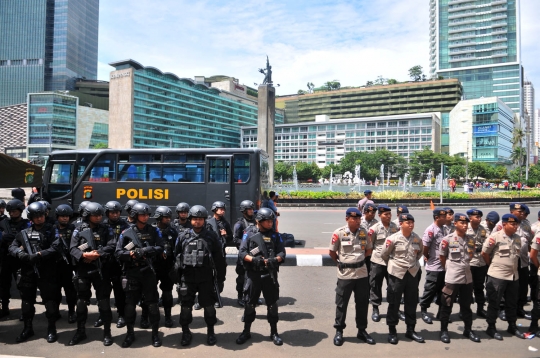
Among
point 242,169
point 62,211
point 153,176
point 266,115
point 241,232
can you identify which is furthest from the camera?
point 266,115

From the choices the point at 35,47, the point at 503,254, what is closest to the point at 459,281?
the point at 503,254

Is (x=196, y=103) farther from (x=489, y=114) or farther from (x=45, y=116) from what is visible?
(x=489, y=114)

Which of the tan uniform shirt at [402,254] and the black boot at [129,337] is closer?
the black boot at [129,337]

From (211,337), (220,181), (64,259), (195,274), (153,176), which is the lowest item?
(211,337)

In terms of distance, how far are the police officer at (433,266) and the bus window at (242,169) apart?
20.4 feet

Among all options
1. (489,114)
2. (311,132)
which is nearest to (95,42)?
(311,132)

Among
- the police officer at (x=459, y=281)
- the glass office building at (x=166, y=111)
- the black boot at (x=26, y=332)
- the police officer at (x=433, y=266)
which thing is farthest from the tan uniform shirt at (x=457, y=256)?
the glass office building at (x=166, y=111)

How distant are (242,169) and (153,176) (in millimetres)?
2661

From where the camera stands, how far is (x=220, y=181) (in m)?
11.5

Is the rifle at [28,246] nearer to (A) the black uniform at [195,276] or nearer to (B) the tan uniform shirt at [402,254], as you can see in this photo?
(A) the black uniform at [195,276]

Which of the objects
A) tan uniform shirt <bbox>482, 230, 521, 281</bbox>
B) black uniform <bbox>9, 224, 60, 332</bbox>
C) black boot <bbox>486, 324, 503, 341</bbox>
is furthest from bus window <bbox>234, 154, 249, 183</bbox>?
black boot <bbox>486, 324, 503, 341</bbox>

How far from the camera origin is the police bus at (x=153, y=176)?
452 inches

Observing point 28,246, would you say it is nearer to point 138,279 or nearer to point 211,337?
point 138,279

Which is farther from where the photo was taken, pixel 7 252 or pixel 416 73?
pixel 416 73
